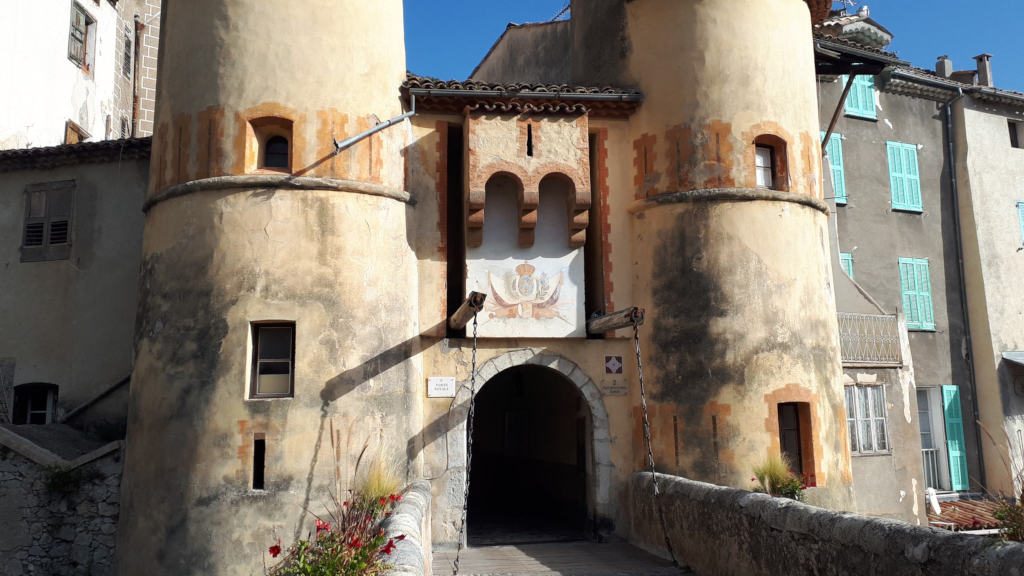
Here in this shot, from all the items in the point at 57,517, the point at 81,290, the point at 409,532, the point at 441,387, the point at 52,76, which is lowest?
the point at 57,517

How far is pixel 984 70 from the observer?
2295 centimetres

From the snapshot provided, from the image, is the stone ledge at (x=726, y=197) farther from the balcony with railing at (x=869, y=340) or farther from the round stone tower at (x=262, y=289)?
the balcony with railing at (x=869, y=340)

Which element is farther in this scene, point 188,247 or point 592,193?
point 592,193

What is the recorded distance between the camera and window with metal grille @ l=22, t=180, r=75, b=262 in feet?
51.8

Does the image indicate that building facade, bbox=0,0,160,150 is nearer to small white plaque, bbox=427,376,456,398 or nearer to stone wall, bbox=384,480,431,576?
small white plaque, bbox=427,376,456,398

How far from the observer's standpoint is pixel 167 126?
512 inches

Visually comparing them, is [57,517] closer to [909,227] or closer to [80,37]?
[80,37]

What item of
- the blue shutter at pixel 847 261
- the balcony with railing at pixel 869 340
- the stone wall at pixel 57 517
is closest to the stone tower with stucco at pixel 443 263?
the stone wall at pixel 57 517

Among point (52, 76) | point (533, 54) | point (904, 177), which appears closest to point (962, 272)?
point (904, 177)

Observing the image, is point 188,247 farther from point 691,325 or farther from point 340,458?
point 691,325

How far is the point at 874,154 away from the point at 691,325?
9.84 meters

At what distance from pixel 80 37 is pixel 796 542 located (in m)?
23.1

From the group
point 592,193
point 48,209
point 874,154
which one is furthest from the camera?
point 874,154

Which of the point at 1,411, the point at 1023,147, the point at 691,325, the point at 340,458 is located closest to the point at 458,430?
the point at 340,458
